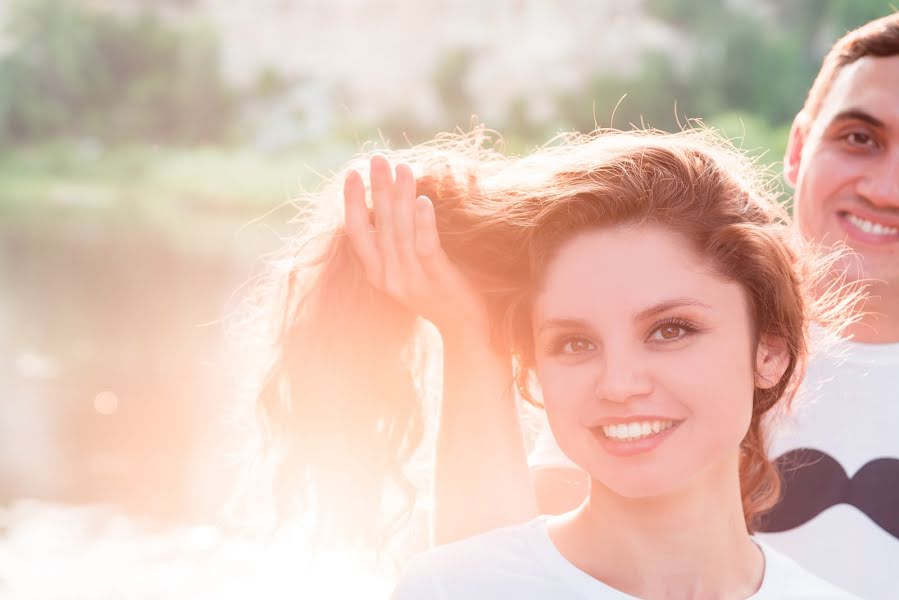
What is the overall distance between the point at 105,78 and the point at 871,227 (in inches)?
922

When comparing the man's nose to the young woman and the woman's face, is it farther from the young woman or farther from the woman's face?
the woman's face

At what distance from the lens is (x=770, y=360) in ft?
5.81

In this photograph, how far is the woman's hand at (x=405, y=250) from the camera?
1.70 metres

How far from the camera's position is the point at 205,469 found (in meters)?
9.74

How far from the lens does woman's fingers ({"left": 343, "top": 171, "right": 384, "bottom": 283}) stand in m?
1.71

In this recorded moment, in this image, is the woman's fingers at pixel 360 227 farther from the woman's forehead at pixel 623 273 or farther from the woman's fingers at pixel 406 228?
the woman's forehead at pixel 623 273

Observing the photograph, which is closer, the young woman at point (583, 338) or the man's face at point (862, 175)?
the young woman at point (583, 338)

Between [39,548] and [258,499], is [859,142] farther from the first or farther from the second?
[39,548]

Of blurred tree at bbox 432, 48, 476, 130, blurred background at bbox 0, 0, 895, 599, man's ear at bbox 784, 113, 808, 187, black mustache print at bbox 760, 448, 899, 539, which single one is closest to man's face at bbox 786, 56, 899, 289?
man's ear at bbox 784, 113, 808, 187

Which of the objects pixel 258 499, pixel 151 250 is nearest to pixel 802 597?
pixel 258 499

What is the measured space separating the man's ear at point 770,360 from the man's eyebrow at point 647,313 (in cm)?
16

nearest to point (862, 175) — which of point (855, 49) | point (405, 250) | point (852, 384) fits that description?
point (855, 49)

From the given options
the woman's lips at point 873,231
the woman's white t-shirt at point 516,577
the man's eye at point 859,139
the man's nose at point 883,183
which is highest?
the man's eye at point 859,139

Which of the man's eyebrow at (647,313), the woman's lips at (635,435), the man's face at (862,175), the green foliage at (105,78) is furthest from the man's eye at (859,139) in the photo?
the green foliage at (105,78)
